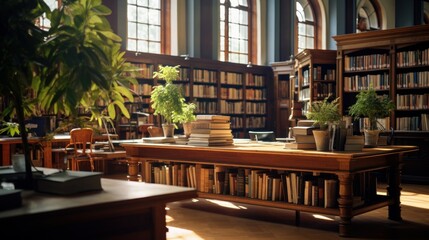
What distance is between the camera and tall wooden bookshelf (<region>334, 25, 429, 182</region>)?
8.54m

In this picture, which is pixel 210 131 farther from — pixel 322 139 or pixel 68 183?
pixel 68 183

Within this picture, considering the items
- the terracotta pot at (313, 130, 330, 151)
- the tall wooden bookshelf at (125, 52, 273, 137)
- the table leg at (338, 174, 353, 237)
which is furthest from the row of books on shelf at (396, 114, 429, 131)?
the table leg at (338, 174, 353, 237)

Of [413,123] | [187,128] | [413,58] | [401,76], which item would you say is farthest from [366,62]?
[187,128]

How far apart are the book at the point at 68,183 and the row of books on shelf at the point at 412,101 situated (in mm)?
7785

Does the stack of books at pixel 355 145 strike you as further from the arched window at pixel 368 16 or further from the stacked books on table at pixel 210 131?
the arched window at pixel 368 16

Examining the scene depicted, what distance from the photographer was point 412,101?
873cm

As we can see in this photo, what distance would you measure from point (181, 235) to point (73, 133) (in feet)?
12.3

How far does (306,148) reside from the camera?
493 centimetres

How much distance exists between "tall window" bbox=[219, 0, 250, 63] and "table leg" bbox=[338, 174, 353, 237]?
8.56 meters

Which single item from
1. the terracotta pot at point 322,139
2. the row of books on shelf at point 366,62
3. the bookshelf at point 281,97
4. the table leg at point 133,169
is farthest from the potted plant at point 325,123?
the bookshelf at point 281,97

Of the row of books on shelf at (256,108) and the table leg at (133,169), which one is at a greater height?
the row of books on shelf at (256,108)

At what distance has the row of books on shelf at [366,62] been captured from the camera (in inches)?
354

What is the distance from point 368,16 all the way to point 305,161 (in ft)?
40.0

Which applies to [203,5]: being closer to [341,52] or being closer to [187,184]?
[341,52]
